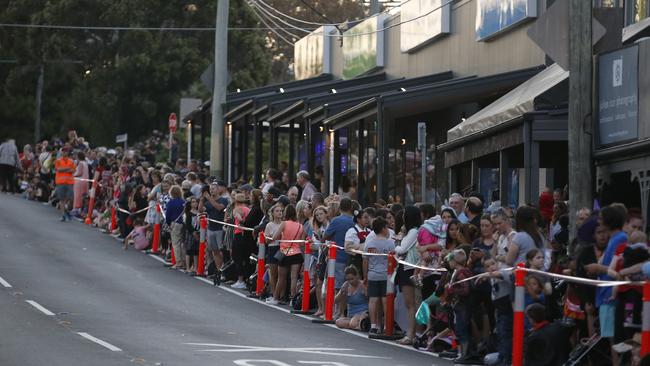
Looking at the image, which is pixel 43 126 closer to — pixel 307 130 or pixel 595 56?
pixel 307 130

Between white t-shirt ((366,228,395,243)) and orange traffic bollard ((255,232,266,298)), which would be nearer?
white t-shirt ((366,228,395,243))

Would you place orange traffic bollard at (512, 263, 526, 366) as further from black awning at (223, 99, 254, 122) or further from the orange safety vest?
the orange safety vest

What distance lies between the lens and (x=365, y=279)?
21812mm

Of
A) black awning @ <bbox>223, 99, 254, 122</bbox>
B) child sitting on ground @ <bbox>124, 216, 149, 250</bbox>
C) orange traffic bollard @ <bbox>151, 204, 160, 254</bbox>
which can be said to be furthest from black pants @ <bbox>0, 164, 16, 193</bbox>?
orange traffic bollard @ <bbox>151, 204, 160, 254</bbox>

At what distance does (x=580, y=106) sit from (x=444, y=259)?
2.49 meters

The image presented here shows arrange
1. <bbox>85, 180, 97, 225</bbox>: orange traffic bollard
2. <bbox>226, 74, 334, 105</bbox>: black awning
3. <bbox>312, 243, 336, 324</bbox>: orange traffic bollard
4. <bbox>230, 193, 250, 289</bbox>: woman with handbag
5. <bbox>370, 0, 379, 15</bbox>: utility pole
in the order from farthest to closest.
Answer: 1. <bbox>370, 0, 379, 15</bbox>: utility pole
2. <bbox>226, 74, 334, 105</bbox>: black awning
3. <bbox>85, 180, 97, 225</bbox>: orange traffic bollard
4. <bbox>230, 193, 250, 289</bbox>: woman with handbag
5. <bbox>312, 243, 336, 324</bbox>: orange traffic bollard

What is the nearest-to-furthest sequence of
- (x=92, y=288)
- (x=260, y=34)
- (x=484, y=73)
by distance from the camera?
(x=92, y=288) < (x=484, y=73) < (x=260, y=34)

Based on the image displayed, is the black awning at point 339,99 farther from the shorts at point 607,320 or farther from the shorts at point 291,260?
the shorts at point 607,320

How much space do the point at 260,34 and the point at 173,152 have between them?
59.0 ft

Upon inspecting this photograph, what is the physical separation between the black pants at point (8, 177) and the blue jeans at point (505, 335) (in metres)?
34.6

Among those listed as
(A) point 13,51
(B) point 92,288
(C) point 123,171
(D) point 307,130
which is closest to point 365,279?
(B) point 92,288

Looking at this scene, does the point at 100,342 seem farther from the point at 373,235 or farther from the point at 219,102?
the point at 219,102

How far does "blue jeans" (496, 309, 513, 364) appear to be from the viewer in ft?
54.9

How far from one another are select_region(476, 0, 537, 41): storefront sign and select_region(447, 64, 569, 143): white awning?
9.33ft
